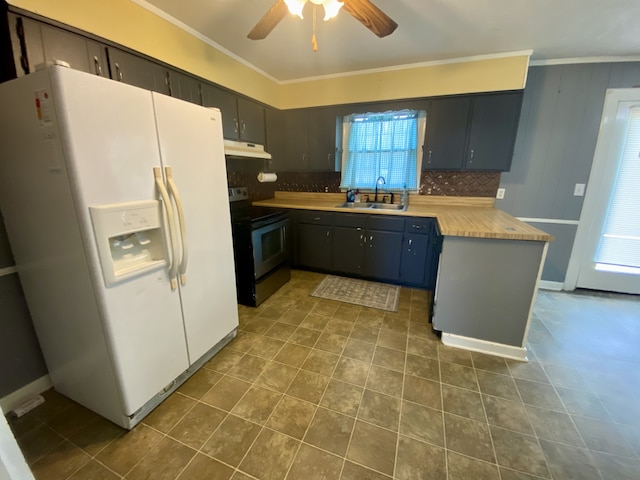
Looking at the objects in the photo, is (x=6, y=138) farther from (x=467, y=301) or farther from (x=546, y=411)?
(x=546, y=411)

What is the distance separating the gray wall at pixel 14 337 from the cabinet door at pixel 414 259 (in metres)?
3.13

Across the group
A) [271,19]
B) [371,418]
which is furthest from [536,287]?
[271,19]

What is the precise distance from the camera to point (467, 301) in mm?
2061

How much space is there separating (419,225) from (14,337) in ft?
10.8

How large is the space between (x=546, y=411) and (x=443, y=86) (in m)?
3.01

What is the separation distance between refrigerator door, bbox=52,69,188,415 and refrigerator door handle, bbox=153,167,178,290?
0.09 ft

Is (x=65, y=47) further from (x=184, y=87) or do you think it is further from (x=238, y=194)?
(x=238, y=194)

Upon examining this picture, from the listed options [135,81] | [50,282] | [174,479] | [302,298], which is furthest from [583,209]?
[50,282]

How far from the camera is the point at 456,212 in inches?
110

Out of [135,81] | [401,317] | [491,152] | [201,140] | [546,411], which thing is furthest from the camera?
[491,152]

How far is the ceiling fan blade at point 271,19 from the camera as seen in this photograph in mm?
1574

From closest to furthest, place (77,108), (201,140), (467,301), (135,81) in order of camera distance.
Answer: (77,108) → (201,140) → (135,81) → (467,301)

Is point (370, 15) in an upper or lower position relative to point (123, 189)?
upper

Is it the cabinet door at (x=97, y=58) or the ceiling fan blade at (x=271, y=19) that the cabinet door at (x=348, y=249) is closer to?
the ceiling fan blade at (x=271, y=19)
